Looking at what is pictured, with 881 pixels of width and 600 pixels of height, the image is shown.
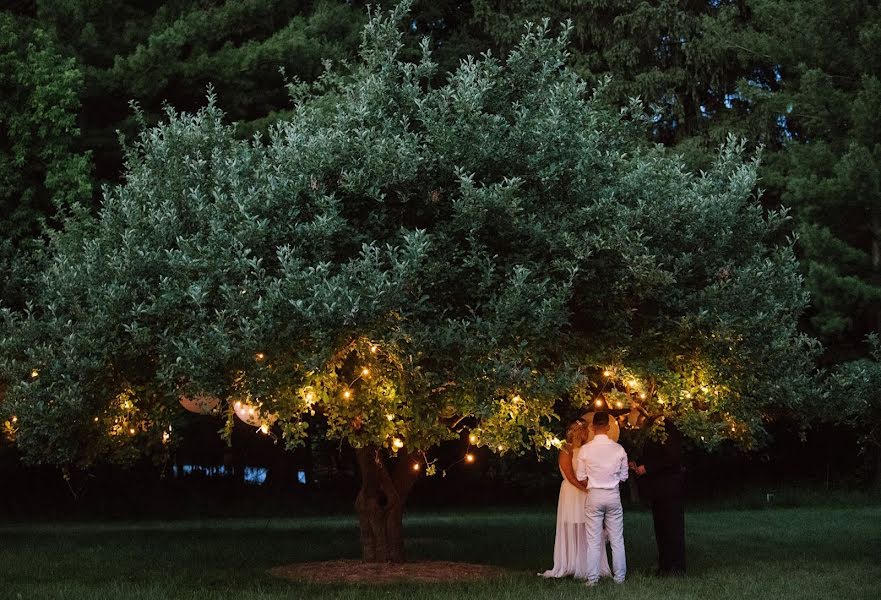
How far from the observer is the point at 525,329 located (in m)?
13.7

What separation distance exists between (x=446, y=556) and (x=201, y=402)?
750cm

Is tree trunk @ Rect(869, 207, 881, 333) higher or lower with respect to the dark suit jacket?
higher

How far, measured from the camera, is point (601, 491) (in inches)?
627

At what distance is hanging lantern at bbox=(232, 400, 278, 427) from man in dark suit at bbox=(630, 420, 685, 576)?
16.6ft

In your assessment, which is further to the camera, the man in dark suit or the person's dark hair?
the man in dark suit

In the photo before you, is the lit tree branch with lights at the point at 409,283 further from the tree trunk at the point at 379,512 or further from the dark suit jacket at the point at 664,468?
the tree trunk at the point at 379,512

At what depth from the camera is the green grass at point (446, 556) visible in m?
14.8

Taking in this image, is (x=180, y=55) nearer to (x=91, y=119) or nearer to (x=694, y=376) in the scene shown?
(x=91, y=119)

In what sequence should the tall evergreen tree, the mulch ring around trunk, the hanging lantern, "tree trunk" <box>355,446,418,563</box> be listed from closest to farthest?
the hanging lantern < the mulch ring around trunk < "tree trunk" <box>355,446,418,563</box> < the tall evergreen tree

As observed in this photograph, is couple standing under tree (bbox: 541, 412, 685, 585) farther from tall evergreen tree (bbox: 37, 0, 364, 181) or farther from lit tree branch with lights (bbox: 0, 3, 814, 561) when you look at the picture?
tall evergreen tree (bbox: 37, 0, 364, 181)

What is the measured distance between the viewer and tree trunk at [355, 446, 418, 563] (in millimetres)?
17672

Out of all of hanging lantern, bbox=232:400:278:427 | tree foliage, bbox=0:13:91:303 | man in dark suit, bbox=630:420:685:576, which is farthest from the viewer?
tree foliage, bbox=0:13:91:303

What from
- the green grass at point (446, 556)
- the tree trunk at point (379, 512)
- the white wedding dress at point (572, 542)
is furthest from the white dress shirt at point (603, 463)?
the tree trunk at point (379, 512)

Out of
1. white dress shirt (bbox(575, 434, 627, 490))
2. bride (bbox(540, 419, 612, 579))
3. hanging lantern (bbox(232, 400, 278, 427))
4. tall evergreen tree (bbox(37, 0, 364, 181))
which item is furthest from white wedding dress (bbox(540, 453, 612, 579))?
tall evergreen tree (bbox(37, 0, 364, 181))
